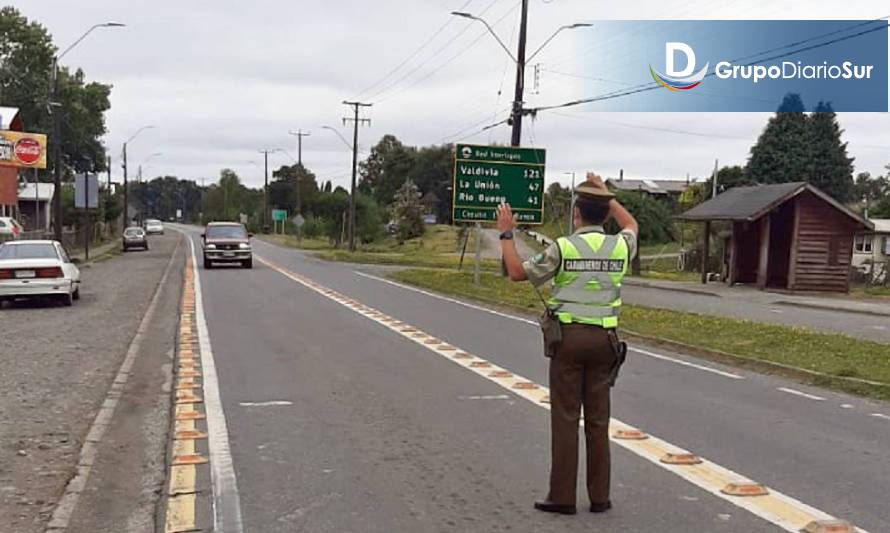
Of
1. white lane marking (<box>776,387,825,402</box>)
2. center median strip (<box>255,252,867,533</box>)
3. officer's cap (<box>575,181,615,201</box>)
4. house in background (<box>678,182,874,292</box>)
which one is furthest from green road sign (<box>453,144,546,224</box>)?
officer's cap (<box>575,181,615,201</box>)

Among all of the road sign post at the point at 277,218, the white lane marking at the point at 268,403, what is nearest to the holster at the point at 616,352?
the white lane marking at the point at 268,403

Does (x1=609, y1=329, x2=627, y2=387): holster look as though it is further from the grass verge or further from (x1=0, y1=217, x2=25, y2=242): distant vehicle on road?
(x1=0, y1=217, x2=25, y2=242): distant vehicle on road

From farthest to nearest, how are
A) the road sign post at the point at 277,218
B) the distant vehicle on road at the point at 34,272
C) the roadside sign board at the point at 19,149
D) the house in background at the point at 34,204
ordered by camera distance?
the road sign post at the point at 277,218 < the house in background at the point at 34,204 < the roadside sign board at the point at 19,149 < the distant vehicle on road at the point at 34,272

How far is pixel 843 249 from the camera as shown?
34219mm

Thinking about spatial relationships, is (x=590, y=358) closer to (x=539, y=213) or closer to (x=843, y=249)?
(x=539, y=213)

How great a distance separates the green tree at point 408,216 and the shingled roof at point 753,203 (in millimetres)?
46864

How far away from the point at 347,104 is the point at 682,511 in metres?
58.9

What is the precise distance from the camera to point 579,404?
5684 mm

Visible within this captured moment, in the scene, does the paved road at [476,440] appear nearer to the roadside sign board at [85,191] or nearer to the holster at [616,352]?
the holster at [616,352]

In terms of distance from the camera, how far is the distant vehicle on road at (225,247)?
37969 millimetres

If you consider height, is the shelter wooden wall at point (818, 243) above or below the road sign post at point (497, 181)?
below

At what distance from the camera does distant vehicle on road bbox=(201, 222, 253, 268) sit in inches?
1495

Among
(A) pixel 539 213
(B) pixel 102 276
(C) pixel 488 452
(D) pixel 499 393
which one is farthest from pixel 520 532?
(B) pixel 102 276

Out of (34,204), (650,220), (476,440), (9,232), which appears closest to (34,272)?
(476,440)
